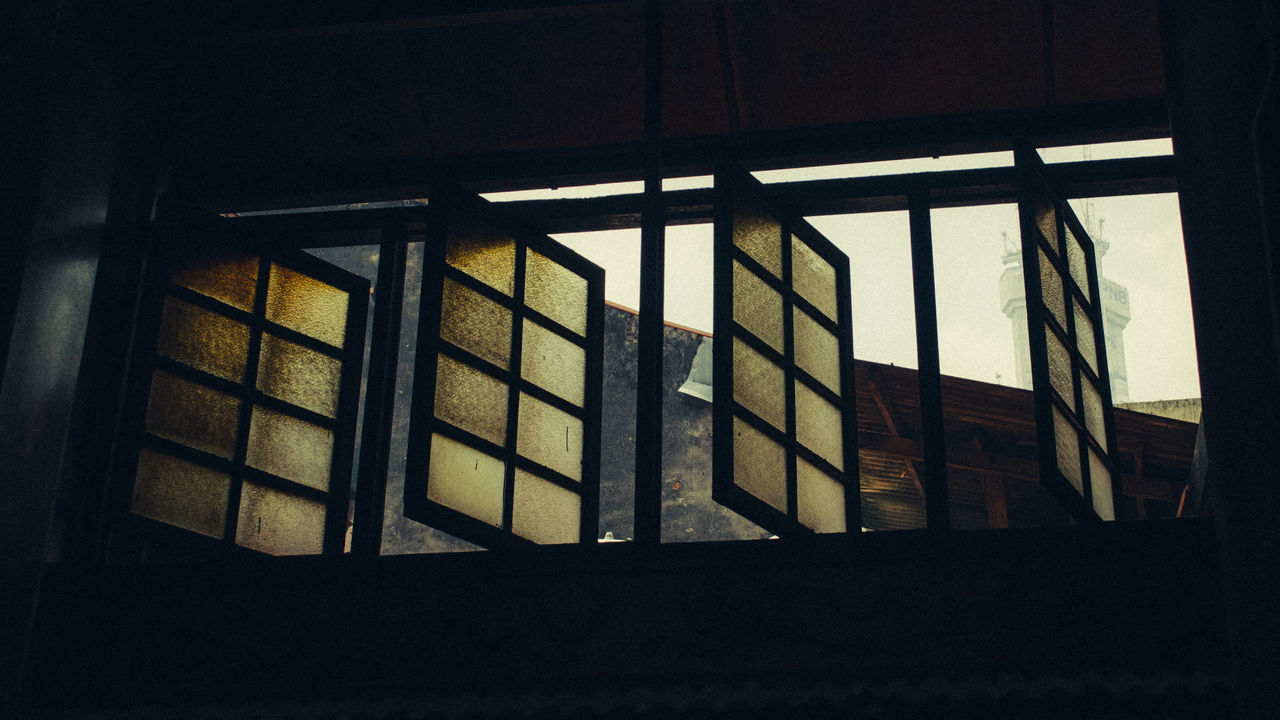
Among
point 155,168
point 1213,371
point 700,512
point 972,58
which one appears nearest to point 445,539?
point 700,512

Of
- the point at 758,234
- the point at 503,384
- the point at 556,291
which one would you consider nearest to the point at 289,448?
the point at 503,384

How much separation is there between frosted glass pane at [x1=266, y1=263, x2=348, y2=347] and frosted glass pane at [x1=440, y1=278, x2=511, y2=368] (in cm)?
102

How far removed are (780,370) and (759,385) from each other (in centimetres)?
23

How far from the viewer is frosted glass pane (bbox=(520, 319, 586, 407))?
4.48m

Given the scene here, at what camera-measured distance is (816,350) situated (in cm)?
454

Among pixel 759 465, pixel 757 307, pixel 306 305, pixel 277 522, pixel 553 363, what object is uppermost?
pixel 306 305

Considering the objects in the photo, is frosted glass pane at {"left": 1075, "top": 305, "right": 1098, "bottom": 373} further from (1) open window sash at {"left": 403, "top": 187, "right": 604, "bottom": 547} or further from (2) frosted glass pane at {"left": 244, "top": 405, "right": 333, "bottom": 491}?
(2) frosted glass pane at {"left": 244, "top": 405, "right": 333, "bottom": 491}

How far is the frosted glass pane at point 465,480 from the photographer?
376cm

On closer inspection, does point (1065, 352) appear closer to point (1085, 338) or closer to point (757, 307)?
point (1085, 338)

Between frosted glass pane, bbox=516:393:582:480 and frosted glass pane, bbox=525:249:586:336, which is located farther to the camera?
frosted glass pane, bbox=525:249:586:336

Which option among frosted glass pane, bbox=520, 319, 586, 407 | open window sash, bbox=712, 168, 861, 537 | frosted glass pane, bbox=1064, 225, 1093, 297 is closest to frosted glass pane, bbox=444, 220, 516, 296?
frosted glass pane, bbox=520, 319, 586, 407

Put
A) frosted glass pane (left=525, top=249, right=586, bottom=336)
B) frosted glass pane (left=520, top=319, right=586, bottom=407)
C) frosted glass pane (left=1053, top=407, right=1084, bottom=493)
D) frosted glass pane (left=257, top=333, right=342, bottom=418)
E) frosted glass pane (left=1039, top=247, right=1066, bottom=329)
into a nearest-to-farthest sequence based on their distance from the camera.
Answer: frosted glass pane (left=1053, top=407, right=1084, bottom=493) < frosted glass pane (left=1039, top=247, right=1066, bottom=329) < frosted glass pane (left=520, top=319, right=586, bottom=407) < frosted glass pane (left=525, top=249, right=586, bottom=336) < frosted glass pane (left=257, top=333, right=342, bottom=418)

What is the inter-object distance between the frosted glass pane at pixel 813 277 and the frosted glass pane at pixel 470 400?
1.32 metres

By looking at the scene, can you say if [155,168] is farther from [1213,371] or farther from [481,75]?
[1213,371]
